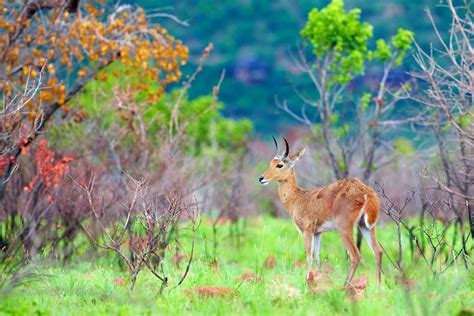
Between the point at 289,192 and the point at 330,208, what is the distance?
4.63 feet

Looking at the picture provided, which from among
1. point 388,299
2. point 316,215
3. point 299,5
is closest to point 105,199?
point 316,215

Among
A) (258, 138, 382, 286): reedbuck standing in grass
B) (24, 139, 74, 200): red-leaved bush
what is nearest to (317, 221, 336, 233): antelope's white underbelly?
(258, 138, 382, 286): reedbuck standing in grass

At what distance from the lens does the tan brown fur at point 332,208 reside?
10023 millimetres

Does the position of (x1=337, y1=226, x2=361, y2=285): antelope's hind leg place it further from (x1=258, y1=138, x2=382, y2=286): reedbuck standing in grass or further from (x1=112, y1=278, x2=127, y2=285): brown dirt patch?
(x1=112, y1=278, x2=127, y2=285): brown dirt patch

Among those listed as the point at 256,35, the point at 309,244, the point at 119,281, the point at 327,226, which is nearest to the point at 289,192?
the point at 309,244

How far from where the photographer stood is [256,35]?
62.8 meters

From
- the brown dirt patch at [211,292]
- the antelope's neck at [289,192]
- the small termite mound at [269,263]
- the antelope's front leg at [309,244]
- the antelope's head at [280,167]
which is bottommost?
the brown dirt patch at [211,292]

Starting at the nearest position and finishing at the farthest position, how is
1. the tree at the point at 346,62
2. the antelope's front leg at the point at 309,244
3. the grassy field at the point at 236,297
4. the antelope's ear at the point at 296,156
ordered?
1. the grassy field at the point at 236,297
2. the antelope's front leg at the point at 309,244
3. the antelope's ear at the point at 296,156
4. the tree at the point at 346,62

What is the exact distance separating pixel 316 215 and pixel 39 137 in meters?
4.93

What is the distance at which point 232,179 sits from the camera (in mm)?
19734

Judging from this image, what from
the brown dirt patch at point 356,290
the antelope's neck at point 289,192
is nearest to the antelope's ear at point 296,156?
the antelope's neck at point 289,192

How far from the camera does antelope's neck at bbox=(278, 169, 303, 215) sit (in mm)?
11727

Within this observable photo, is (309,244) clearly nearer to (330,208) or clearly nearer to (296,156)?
(330,208)

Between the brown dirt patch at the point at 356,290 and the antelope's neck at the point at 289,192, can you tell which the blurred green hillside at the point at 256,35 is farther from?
the brown dirt patch at the point at 356,290
